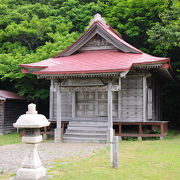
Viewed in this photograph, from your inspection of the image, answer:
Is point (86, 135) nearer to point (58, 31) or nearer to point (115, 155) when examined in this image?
point (115, 155)

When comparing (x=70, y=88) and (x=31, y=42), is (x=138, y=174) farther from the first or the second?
(x=31, y=42)

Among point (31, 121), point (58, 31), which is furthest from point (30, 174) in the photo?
point (58, 31)

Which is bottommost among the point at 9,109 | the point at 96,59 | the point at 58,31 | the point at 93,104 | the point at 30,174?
the point at 30,174

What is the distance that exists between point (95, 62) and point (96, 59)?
2.03 ft

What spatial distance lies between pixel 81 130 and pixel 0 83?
13.4 m

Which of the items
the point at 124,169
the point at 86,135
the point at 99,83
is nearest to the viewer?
the point at 124,169

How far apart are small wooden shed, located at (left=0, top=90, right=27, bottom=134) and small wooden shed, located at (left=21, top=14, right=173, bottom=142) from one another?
4.58 metres

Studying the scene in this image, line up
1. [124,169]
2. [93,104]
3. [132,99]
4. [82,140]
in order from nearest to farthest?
[124,169] < [82,140] < [132,99] < [93,104]

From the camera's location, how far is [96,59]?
1452 cm

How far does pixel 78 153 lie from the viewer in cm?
1023

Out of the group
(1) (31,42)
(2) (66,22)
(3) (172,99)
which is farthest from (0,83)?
(3) (172,99)

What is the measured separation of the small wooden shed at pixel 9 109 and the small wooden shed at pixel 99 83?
15.0 ft

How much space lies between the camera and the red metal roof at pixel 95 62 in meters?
12.8

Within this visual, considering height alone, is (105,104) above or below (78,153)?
above
